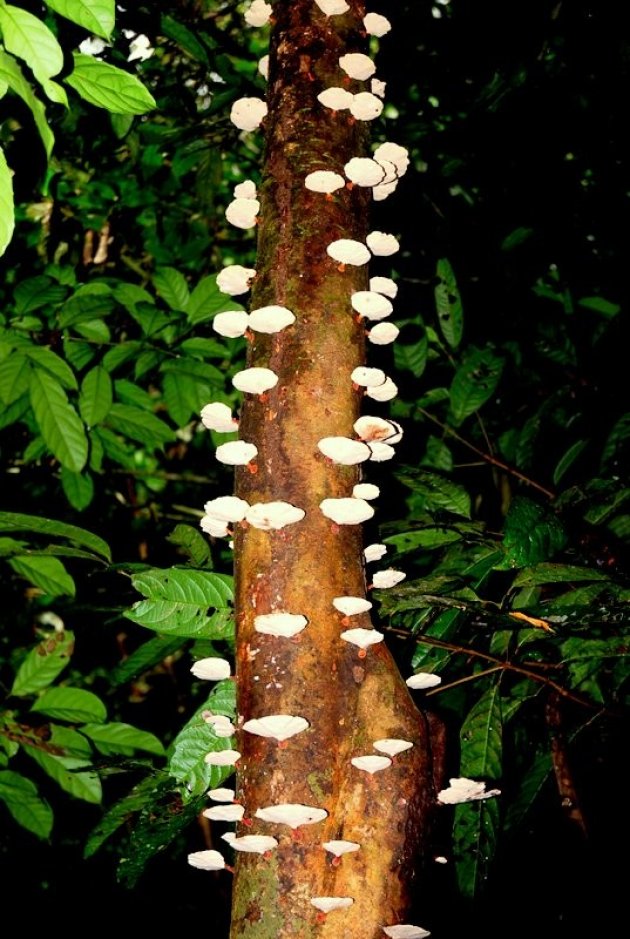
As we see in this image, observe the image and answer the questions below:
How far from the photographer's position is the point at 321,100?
159 centimetres

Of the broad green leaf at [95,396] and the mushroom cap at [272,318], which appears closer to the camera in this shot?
the mushroom cap at [272,318]

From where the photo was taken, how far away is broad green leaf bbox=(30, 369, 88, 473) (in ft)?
8.83

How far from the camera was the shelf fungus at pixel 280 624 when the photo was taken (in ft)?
4.03

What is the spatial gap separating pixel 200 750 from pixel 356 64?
1666 mm

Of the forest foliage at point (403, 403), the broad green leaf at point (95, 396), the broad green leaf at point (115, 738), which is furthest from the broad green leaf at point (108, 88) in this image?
the broad green leaf at point (115, 738)

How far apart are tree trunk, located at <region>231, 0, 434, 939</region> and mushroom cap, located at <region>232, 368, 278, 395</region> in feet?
0.08

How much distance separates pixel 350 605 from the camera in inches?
50.4

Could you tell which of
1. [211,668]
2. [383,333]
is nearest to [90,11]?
[383,333]

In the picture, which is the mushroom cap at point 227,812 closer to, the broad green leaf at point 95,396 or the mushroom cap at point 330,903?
the mushroom cap at point 330,903

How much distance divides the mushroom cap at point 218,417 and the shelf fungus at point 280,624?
19.7 inches

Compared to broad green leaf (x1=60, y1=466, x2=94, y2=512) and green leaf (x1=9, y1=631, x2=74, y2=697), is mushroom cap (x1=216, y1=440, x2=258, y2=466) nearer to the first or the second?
green leaf (x1=9, y1=631, x2=74, y2=697)

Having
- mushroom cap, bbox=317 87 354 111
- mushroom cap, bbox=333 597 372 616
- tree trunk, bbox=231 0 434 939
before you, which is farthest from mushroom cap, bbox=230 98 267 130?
mushroom cap, bbox=333 597 372 616

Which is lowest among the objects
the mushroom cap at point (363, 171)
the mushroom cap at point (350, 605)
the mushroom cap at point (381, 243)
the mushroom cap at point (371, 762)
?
the mushroom cap at point (371, 762)

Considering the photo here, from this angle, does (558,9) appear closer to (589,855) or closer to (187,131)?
(187,131)
